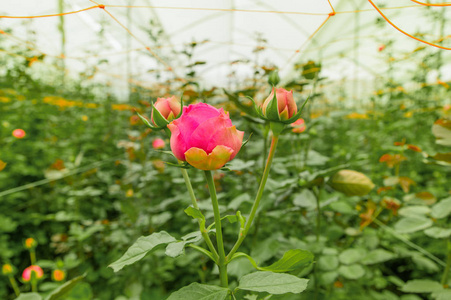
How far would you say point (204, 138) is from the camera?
11.9 inches

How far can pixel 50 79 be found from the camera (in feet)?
12.3

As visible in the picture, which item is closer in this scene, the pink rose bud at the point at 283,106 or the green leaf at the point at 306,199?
the pink rose bud at the point at 283,106

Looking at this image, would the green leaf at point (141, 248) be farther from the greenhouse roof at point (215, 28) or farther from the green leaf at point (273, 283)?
the greenhouse roof at point (215, 28)

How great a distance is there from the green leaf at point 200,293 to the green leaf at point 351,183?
1.31ft

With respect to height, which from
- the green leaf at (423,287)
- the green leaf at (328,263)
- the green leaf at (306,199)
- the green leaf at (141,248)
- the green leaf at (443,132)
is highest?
the green leaf at (443,132)

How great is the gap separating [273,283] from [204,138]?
7.2 inches

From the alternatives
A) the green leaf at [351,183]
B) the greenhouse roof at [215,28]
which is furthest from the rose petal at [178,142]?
the greenhouse roof at [215,28]

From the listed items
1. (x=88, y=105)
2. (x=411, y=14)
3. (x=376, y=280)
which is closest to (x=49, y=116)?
(x=88, y=105)

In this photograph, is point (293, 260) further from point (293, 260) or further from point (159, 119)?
point (159, 119)

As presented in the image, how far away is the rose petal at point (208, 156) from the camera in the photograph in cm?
29

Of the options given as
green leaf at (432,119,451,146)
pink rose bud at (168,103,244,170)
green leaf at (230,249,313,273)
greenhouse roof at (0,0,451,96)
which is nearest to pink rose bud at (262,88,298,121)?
pink rose bud at (168,103,244,170)

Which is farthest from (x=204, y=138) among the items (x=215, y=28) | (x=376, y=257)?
(x=215, y=28)

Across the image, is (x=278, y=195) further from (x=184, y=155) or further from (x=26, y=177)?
(x=26, y=177)

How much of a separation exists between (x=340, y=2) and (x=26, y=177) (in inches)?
214
